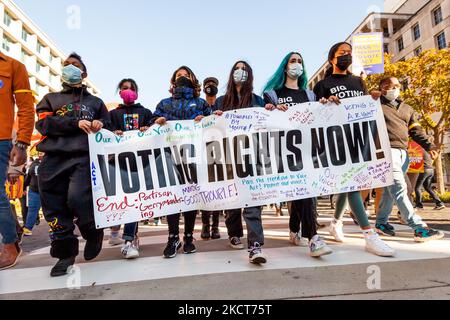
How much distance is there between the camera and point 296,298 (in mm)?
1860

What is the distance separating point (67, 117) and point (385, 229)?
4122mm

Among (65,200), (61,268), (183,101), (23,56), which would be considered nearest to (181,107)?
(183,101)

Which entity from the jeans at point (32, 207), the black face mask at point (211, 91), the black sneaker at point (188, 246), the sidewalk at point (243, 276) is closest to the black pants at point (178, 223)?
the black sneaker at point (188, 246)

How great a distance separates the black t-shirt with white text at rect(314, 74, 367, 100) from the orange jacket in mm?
3247

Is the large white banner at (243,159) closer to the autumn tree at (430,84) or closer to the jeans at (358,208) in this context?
the jeans at (358,208)

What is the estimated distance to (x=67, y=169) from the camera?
277cm

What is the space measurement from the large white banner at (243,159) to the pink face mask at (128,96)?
2.38 feet

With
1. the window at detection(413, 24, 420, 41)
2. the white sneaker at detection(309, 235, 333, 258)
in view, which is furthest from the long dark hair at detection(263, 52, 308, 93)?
the window at detection(413, 24, 420, 41)

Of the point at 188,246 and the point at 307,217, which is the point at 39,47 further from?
the point at 307,217

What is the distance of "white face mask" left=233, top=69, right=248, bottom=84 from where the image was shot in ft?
10.8

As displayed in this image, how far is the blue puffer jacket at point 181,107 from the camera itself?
11.6ft

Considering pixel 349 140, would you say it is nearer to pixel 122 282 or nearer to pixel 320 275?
pixel 320 275
